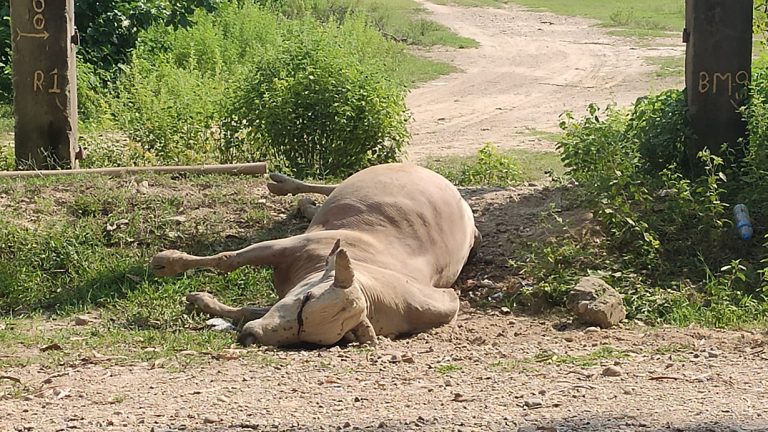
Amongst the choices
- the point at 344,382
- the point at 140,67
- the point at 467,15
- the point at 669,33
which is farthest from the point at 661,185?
the point at 467,15

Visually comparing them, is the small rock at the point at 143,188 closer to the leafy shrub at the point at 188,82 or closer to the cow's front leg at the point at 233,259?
the leafy shrub at the point at 188,82

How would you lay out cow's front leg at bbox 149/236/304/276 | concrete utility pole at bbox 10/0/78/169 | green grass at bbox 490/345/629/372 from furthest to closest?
concrete utility pole at bbox 10/0/78/169
cow's front leg at bbox 149/236/304/276
green grass at bbox 490/345/629/372

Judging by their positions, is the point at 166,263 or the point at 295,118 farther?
the point at 295,118

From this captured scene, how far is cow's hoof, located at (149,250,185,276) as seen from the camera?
727cm

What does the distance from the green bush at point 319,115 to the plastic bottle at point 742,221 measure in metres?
3.33

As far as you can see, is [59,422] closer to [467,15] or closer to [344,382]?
[344,382]

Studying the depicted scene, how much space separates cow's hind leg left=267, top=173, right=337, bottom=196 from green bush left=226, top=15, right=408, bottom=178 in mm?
1409

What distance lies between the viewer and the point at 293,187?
8.78m

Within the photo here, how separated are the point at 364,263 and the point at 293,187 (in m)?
1.87

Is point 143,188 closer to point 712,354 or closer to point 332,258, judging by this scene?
point 332,258

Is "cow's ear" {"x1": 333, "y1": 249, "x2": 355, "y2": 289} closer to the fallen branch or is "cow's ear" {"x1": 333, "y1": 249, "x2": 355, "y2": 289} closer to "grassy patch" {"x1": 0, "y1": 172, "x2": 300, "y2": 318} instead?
"grassy patch" {"x1": 0, "y1": 172, "x2": 300, "y2": 318}

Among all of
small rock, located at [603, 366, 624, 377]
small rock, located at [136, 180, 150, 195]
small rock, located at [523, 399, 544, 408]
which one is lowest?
small rock, located at [603, 366, 624, 377]

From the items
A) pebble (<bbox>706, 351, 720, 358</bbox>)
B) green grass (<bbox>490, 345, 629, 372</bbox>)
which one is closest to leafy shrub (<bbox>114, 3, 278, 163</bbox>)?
green grass (<bbox>490, 345, 629, 372</bbox>)

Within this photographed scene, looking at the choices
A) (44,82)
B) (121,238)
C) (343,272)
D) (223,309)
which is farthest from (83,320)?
(44,82)
